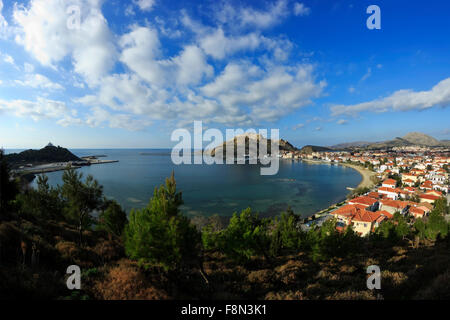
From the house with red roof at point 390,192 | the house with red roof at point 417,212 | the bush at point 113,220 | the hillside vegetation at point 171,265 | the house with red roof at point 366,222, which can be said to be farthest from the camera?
the house with red roof at point 390,192

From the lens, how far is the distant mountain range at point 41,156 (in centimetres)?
10222

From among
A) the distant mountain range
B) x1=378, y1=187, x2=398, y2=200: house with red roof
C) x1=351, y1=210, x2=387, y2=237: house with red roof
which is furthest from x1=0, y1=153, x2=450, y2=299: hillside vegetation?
the distant mountain range

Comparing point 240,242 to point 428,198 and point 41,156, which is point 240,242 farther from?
point 41,156

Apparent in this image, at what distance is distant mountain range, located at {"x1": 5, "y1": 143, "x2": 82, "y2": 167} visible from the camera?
102 meters

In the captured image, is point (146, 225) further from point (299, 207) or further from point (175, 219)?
point (299, 207)

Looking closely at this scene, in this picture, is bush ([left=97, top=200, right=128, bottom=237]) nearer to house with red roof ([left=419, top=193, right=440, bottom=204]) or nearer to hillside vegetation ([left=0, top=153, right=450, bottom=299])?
hillside vegetation ([left=0, top=153, right=450, bottom=299])

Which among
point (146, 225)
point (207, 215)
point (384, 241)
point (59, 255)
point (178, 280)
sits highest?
point (146, 225)

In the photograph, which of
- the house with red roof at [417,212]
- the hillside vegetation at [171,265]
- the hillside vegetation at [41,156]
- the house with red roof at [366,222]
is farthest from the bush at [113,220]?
the hillside vegetation at [41,156]

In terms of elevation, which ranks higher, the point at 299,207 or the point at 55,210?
the point at 55,210

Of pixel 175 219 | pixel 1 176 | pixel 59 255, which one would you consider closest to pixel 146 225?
pixel 175 219

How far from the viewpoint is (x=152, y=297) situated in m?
5.90

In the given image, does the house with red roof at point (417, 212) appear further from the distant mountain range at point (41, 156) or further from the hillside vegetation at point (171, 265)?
the distant mountain range at point (41, 156)

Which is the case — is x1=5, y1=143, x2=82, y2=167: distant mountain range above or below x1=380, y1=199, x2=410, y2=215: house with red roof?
above
